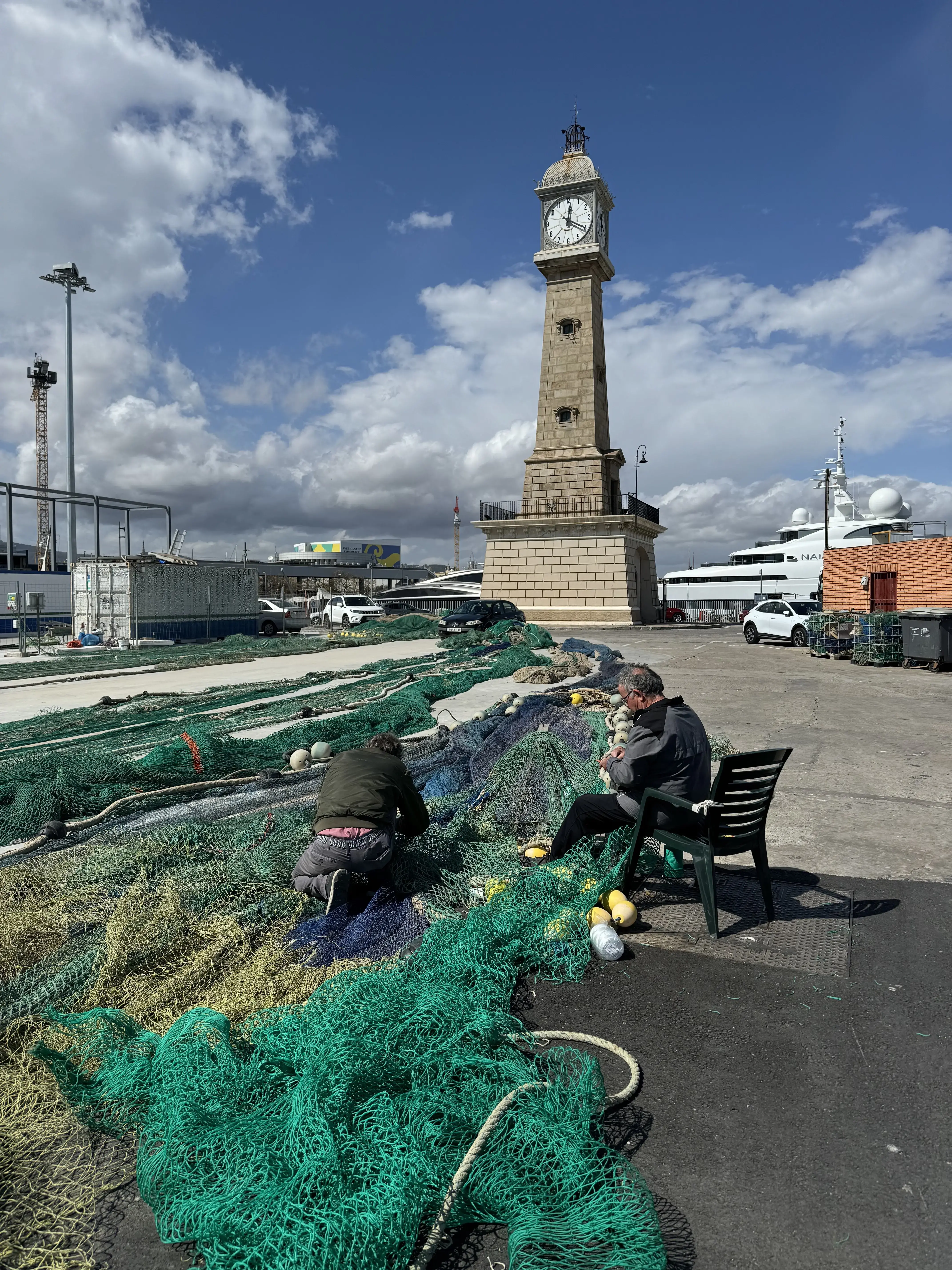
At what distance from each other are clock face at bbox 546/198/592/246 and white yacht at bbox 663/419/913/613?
28036 mm

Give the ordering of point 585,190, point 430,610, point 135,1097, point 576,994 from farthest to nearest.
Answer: point 430,610 → point 585,190 → point 576,994 → point 135,1097

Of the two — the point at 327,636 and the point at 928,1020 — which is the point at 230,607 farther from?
the point at 928,1020

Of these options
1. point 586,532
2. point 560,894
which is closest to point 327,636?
point 586,532

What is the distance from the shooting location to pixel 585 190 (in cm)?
3766

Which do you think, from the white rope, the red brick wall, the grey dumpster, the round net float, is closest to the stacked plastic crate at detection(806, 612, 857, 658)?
the grey dumpster

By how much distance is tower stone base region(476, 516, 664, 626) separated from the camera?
38.3 meters

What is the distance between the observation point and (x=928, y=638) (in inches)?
699

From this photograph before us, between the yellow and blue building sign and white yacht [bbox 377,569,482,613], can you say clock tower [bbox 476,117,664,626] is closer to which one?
white yacht [bbox 377,569,482,613]

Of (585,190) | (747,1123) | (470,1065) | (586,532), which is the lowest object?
(747,1123)

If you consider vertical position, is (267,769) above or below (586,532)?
below

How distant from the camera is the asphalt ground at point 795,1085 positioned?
216 cm

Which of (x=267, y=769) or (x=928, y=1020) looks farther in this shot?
(x=267, y=769)

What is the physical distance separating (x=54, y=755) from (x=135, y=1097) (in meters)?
4.94

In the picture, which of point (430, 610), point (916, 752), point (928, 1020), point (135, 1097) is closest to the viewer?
point (135, 1097)
